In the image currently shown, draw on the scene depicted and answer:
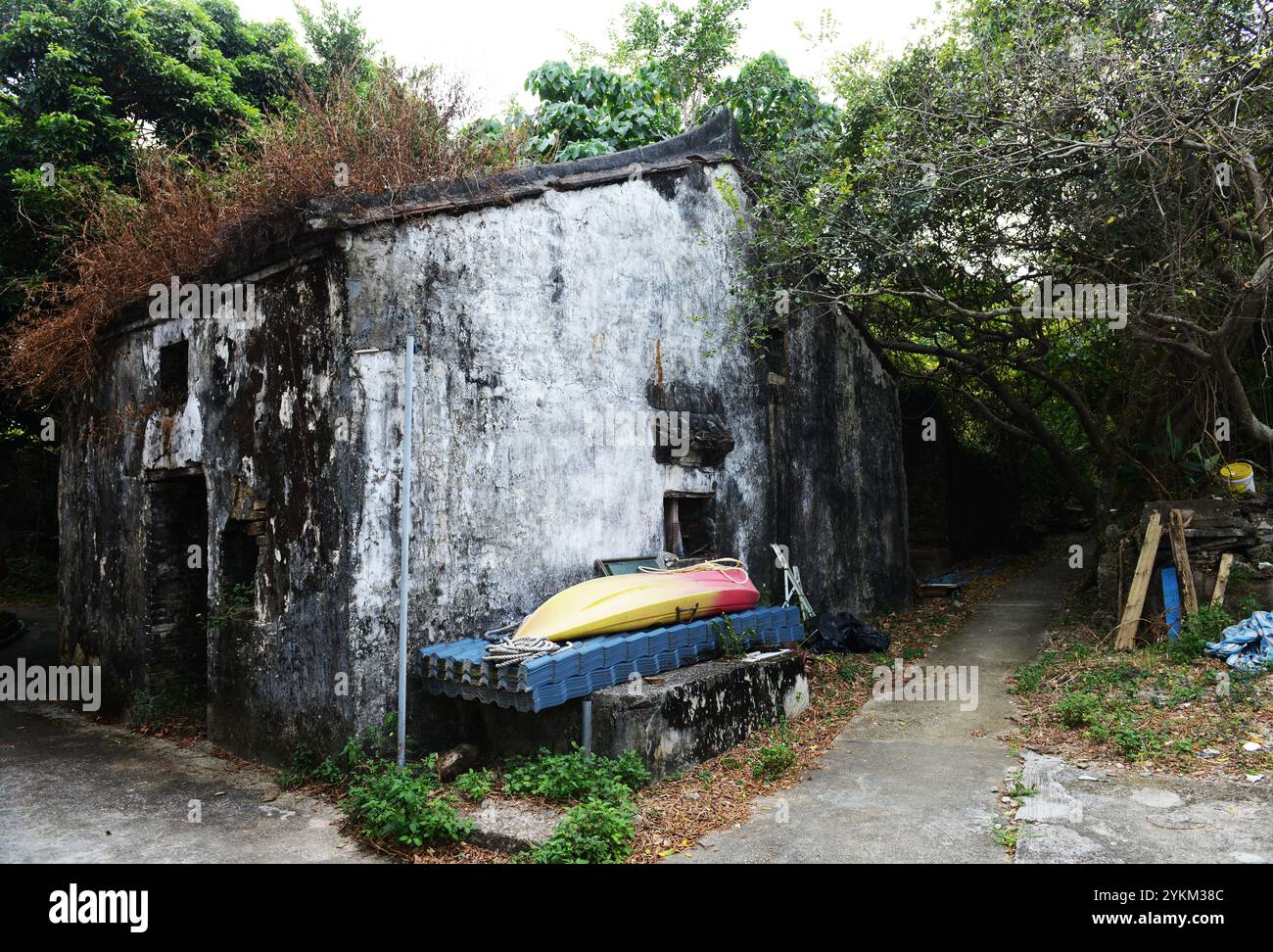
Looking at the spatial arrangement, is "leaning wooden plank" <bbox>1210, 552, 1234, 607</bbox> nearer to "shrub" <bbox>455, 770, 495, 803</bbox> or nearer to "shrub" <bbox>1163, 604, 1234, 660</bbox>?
"shrub" <bbox>1163, 604, 1234, 660</bbox>

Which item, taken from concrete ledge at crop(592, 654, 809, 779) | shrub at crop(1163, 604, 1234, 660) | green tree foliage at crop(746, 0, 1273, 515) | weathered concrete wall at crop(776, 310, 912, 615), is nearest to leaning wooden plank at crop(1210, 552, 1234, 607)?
shrub at crop(1163, 604, 1234, 660)

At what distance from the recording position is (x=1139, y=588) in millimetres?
9227

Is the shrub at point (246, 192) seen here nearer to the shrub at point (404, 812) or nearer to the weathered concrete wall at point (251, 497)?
the weathered concrete wall at point (251, 497)

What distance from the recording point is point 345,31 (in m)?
16.4

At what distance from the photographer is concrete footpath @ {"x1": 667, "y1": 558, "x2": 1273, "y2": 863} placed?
4.83m

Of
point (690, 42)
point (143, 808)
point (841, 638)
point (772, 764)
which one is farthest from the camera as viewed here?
point (690, 42)

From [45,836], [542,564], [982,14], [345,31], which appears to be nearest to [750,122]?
[982,14]

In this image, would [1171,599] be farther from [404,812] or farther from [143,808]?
[143,808]

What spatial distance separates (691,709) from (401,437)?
9.76ft

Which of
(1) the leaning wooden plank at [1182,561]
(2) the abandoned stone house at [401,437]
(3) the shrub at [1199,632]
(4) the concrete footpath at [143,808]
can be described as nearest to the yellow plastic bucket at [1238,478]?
(1) the leaning wooden plank at [1182,561]

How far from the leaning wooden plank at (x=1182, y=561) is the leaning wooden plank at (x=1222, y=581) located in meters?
0.18

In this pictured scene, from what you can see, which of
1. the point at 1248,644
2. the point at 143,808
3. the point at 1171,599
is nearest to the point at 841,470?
the point at 1171,599

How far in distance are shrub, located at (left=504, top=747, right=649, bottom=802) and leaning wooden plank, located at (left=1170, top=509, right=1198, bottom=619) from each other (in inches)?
256

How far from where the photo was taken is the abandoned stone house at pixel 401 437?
6.23m
